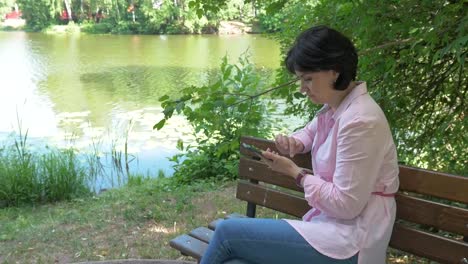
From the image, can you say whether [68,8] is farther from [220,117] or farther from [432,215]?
[432,215]

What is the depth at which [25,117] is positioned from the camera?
1045 centimetres

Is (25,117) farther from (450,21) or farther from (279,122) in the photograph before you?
(450,21)

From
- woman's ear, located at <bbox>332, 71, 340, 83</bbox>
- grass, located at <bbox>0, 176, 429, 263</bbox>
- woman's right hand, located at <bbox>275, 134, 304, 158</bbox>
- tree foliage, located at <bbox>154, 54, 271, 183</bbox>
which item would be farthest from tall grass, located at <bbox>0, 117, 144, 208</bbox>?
woman's ear, located at <bbox>332, 71, 340, 83</bbox>

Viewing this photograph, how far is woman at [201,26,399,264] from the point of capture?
1647 mm

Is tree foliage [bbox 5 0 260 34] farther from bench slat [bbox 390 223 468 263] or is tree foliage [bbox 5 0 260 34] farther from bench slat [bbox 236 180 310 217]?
bench slat [bbox 390 223 468 263]

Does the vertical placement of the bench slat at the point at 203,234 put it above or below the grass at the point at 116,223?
above

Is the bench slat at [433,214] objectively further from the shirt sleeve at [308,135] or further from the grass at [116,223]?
the grass at [116,223]

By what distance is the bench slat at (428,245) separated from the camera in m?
1.75

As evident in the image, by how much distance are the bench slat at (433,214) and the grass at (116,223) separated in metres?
1.18

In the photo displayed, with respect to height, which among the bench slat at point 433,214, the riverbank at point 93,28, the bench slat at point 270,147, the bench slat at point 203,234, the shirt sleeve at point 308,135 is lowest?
the riverbank at point 93,28

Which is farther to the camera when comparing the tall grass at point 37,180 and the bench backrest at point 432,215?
the tall grass at point 37,180

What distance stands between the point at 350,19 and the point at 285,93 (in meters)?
0.58

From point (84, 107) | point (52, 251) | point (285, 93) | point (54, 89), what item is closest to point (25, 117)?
point (84, 107)

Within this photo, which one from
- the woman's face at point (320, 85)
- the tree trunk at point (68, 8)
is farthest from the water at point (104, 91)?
the tree trunk at point (68, 8)
